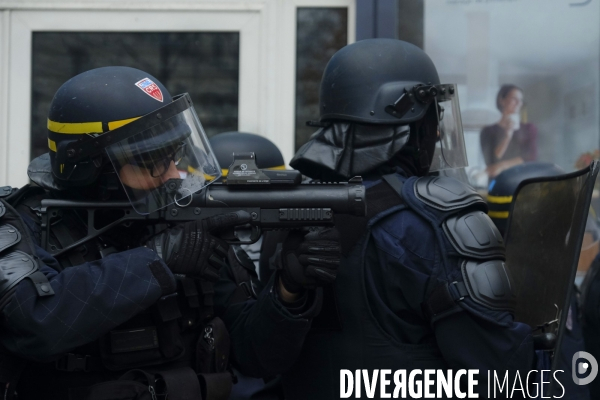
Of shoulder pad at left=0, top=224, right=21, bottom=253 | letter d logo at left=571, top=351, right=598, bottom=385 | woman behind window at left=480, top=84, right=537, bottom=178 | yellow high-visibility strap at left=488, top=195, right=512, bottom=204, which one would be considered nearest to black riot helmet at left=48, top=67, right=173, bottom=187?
shoulder pad at left=0, top=224, right=21, bottom=253

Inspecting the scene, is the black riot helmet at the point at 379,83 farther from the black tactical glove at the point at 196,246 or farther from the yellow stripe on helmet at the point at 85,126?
the yellow stripe on helmet at the point at 85,126

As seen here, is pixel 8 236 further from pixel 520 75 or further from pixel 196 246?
pixel 520 75

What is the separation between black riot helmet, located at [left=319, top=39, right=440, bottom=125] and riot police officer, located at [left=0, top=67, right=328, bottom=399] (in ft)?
1.64

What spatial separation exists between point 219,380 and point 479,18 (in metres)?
3.12

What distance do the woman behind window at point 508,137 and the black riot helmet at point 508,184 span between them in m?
0.50

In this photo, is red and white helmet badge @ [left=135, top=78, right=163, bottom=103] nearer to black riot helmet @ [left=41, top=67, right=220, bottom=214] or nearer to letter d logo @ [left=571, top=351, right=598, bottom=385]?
black riot helmet @ [left=41, top=67, right=220, bottom=214]

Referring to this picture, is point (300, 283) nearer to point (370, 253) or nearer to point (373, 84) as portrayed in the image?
point (370, 253)

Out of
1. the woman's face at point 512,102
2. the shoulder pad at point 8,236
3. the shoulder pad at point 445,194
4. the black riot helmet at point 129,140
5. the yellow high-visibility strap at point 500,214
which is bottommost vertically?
the shoulder pad at point 8,236

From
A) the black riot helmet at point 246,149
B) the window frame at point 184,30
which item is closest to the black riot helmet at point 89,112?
the black riot helmet at point 246,149

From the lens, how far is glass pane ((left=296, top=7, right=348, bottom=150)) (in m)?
4.64

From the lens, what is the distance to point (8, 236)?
2053 mm

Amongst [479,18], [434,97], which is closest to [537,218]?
[434,97]

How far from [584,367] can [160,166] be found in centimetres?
210

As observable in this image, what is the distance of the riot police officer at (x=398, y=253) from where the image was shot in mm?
Result: 2160
